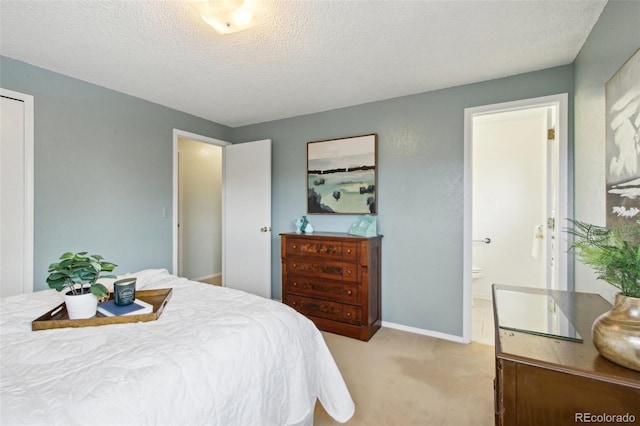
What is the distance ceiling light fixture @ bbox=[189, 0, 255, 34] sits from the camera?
1.44 m

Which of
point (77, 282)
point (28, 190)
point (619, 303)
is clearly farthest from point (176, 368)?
point (28, 190)

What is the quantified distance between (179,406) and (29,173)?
2.42 meters

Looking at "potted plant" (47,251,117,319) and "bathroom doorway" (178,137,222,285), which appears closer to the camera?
"potted plant" (47,251,117,319)

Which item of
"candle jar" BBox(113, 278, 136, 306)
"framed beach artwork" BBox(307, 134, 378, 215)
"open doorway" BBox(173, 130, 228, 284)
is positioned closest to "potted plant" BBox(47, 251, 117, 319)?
"candle jar" BBox(113, 278, 136, 306)

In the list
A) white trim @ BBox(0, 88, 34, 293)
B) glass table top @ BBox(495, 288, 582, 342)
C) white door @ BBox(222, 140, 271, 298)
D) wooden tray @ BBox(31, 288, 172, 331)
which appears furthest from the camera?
white door @ BBox(222, 140, 271, 298)

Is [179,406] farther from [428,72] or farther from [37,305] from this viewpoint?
[428,72]

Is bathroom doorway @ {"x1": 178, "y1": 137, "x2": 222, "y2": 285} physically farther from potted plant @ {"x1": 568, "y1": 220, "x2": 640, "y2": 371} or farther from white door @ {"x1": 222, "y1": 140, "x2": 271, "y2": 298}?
potted plant @ {"x1": 568, "y1": 220, "x2": 640, "y2": 371}

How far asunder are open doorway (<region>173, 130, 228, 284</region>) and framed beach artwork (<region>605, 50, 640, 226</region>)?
14.5 ft

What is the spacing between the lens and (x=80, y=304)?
1.24 metres

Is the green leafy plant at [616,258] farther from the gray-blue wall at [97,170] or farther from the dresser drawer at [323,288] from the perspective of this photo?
the gray-blue wall at [97,170]

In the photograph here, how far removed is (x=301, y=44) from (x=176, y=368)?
1.98 meters

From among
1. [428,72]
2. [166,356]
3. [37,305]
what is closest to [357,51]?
[428,72]

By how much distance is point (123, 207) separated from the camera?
2781mm

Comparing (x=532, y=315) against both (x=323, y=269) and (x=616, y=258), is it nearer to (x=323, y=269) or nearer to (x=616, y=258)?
(x=616, y=258)
